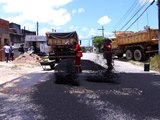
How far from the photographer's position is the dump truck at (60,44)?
31164 millimetres

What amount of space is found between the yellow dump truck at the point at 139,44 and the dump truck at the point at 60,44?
5968 millimetres

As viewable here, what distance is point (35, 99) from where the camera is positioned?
37.8 ft

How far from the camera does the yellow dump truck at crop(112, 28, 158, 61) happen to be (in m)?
34.5

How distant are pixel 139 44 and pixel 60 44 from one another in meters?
7.65

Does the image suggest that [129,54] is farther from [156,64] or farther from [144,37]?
[156,64]

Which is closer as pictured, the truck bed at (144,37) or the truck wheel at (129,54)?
the truck bed at (144,37)

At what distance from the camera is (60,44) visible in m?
32.2

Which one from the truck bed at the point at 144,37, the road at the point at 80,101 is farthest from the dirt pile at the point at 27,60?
the road at the point at 80,101

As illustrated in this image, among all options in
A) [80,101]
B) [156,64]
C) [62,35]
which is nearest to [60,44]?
[62,35]

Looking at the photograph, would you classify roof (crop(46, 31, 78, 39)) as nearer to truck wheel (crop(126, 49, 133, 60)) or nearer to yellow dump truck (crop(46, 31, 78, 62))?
yellow dump truck (crop(46, 31, 78, 62))

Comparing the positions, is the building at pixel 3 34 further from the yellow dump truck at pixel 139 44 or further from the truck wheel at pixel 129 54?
the truck wheel at pixel 129 54

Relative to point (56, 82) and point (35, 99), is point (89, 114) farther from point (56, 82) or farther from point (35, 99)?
point (56, 82)

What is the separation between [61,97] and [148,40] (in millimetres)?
23692

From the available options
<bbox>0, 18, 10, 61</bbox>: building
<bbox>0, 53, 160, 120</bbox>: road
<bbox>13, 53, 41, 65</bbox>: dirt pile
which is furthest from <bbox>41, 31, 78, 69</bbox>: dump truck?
<bbox>0, 53, 160, 120</bbox>: road
